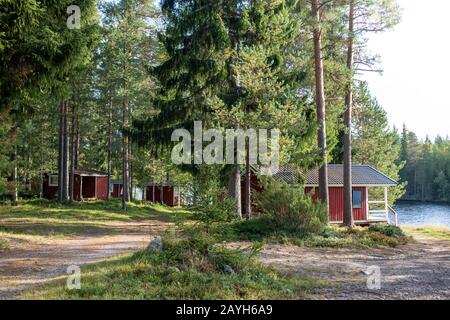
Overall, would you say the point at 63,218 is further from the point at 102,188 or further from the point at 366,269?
the point at 102,188

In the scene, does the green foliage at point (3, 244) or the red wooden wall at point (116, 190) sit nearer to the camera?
the green foliage at point (3, 244)

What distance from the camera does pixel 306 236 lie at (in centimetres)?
1425

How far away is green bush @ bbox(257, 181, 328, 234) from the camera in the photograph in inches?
563

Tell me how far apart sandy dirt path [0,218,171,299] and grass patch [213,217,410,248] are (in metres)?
3.62

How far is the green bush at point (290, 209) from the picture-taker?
1429 cm

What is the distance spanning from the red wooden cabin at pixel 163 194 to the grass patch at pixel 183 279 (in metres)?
33.9

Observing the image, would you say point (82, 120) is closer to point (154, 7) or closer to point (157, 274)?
point (154, 7)

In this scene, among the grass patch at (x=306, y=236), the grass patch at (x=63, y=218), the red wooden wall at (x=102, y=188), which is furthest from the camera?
the red wooden wall at (x=102, y=188)

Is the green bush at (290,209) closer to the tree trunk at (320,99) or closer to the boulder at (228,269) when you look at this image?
the tree trunk at (320,99)

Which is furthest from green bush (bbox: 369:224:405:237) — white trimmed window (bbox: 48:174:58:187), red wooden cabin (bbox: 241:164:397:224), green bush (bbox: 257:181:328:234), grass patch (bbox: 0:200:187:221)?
white trimmed window (bbox: 48:174:58:187)

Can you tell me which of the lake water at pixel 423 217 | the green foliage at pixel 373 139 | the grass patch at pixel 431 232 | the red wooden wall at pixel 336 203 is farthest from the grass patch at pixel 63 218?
the lake water at pixel 423 217

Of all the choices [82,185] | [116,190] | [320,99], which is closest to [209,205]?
[320,99]

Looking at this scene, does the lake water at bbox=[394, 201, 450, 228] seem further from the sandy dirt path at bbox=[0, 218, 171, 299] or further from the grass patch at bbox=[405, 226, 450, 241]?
the sandy dirt path at bbox=[0, 218, 171, 299]
